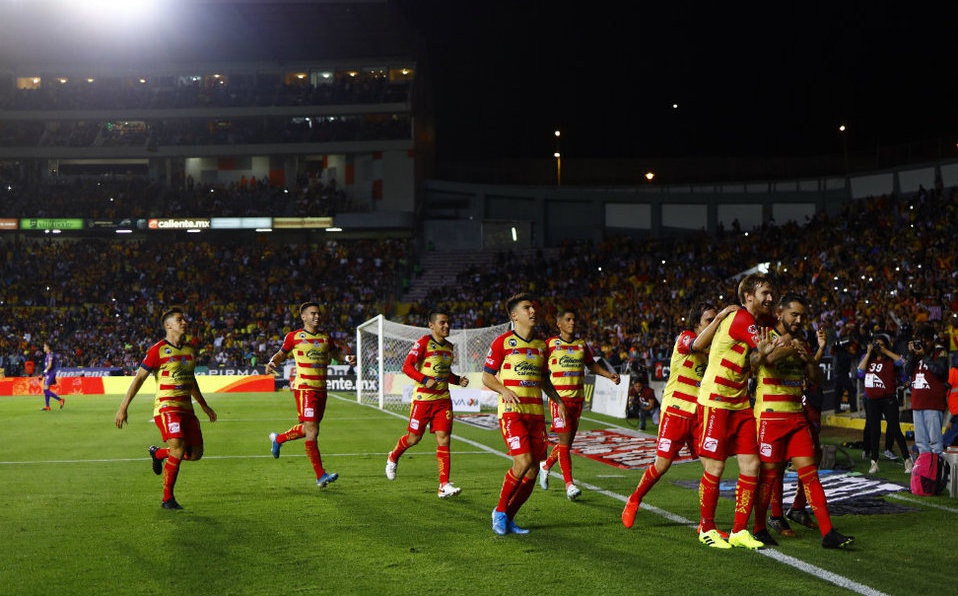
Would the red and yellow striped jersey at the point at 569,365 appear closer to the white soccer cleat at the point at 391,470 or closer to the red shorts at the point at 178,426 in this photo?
the white soccer cleat at the point at 391,470

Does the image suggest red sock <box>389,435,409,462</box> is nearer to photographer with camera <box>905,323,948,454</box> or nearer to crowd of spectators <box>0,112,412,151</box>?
photographer with camera <box>905,323,948,454</box>

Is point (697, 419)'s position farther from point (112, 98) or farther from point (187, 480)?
point (112, 98)

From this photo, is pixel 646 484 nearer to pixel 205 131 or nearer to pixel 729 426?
pixel 729 426

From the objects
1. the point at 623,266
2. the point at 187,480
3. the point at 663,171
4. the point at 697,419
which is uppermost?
the point at 663,171

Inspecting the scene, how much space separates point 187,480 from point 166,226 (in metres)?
41.8

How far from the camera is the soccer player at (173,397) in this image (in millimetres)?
10883

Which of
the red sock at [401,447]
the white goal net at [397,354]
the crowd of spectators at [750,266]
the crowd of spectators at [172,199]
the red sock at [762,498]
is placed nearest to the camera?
the red sock at [762,498]

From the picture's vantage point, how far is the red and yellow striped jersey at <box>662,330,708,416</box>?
9531 mm

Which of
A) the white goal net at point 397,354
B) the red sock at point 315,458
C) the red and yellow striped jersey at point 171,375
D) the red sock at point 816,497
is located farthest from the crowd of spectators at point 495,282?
the red and yellow striped jersey at point 171,375

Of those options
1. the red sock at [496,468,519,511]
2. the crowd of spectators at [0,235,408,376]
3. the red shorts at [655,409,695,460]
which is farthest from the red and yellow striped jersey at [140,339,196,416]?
the crowd of spectators at [0,235,408,376]

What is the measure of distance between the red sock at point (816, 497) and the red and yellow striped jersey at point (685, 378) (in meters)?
1.40

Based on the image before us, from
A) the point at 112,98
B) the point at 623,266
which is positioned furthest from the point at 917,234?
the point at 112,98

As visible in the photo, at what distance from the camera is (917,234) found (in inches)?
1305

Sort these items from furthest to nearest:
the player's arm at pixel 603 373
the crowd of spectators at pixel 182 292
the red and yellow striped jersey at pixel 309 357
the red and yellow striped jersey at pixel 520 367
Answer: the crowd of spectators at pixel 182 292, the red and yellow striped jersey at pixel 309 357, the player's arm at pixel 603 373, the red and yellow striped jersey at pixel 520 367
